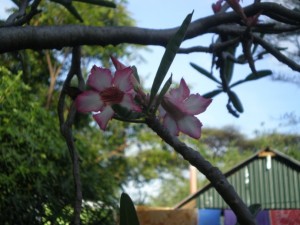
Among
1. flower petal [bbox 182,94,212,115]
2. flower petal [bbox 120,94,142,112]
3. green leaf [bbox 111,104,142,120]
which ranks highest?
flower petal [bbox 182,94,212,115]

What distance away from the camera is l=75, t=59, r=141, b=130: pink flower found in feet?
1.76

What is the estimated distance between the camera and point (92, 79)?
0.55 m

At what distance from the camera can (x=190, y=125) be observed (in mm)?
580

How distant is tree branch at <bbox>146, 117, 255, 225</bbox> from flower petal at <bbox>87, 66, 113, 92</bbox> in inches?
2.7

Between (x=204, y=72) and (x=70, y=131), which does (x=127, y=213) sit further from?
(x=204, y=72)

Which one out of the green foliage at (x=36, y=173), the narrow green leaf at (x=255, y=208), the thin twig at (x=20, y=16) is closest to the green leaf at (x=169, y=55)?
the narrow green leaf at (x=255, y=208)

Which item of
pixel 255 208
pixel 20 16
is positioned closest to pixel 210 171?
pixel 255 208

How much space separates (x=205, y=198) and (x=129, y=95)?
415 inches

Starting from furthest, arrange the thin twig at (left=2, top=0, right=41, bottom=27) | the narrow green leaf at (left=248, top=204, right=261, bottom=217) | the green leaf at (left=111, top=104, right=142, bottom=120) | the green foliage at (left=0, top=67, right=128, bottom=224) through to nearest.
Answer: the green foliage at (left=0, top=67, right=128, bottom=224), the thin twig at (left=2, top=0, right=41, bottom=27), the narrow green leaf at (left=248, top=204, right=261, bottom=217), the green leaf at (left=111, top=104, right=142, bottom=120)

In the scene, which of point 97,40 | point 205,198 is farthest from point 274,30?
point 205,198

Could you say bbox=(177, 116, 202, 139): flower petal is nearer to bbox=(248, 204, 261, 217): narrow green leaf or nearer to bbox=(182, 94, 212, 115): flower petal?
bbox=(182, 94, 212, 115): flower petal

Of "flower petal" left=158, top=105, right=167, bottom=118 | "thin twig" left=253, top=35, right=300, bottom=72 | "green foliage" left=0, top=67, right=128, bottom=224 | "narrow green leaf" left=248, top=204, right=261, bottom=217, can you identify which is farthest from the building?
"flower petal" left=158, top=105, right=167, bottom=118

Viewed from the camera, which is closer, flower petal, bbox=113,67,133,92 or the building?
flower petal, bbox=113,67,133,92

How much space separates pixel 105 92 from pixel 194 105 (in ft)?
0.36
